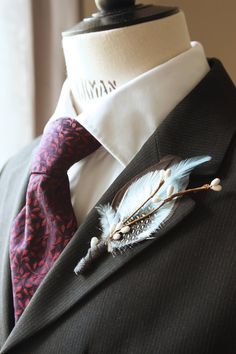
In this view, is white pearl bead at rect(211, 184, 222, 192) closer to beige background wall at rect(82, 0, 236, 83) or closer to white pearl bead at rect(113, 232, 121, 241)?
white pearl bead at rect(113, 232, 121, 241)

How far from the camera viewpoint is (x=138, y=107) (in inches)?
24.5

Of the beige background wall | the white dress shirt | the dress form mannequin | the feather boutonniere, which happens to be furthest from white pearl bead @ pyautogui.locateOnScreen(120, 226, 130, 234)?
the beige background wall

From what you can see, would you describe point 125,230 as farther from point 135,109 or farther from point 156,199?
point 135,109

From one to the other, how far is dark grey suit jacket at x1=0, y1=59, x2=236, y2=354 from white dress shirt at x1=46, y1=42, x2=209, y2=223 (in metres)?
0.03

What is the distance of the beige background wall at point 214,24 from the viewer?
1355 millimetres

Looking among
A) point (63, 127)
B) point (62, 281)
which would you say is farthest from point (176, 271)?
point (63, 127)

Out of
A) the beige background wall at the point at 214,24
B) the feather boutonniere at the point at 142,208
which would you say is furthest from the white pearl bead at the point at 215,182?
the beige background wall at the point at 214,24

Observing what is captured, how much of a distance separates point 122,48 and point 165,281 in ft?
1.06

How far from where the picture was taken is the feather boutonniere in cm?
54

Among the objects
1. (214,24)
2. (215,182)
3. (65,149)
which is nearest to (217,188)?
(215,182)

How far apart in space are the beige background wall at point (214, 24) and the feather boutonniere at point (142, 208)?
36.6 inches

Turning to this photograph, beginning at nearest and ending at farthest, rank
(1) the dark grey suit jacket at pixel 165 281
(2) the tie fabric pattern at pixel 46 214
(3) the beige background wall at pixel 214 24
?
1. (1) the dark grey suit jacket at pixel 165 281
2. (2) the tie fabric pattern at pixel 46 214
3. (3) the beige background wall at pixel 214 24

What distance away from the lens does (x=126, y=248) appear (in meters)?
0.54

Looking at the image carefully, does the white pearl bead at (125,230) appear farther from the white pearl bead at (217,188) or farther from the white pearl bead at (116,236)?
the white pearl bead at (217,188)
